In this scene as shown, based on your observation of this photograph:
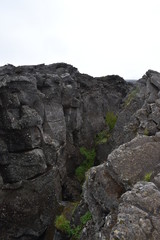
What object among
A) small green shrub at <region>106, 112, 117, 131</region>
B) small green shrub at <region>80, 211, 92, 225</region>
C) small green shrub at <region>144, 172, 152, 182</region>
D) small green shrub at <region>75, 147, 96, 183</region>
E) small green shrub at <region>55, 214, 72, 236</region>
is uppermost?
small green shrub at <region>144, 172, 152, 182</region>

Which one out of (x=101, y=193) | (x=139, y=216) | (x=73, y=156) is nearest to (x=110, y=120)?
(x=73, y=156)

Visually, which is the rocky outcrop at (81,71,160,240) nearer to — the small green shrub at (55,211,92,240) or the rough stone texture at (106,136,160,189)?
the rough stone texture at (106,136,160,189)

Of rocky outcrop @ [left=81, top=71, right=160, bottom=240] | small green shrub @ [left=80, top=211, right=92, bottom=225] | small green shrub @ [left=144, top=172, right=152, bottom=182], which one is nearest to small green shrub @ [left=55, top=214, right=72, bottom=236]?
small green shrub @ [left=80, top=211, right=92, bottom=225]

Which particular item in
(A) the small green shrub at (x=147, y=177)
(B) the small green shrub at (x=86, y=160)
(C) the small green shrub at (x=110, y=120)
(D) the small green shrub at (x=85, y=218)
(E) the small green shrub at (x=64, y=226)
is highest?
(A) the small green shrub at (x=147, y=177)

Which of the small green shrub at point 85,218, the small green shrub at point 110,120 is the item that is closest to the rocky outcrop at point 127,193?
the small green shrub at point 85,218

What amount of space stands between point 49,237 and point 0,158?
8125mm

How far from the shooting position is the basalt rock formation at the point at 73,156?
9.37 meters

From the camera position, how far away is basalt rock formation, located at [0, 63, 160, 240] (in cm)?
937

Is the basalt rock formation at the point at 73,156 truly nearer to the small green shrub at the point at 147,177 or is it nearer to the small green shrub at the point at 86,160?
the small green shrub at the point at 147,177

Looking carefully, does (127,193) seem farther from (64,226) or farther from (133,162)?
(64,226)

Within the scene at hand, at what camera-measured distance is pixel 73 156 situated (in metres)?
37.4

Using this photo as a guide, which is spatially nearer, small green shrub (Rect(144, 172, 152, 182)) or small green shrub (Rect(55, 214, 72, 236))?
small green shrub (Rect(144, 172, 152, 182))

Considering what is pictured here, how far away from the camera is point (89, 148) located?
41.2m

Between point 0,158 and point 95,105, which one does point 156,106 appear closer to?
point 0,158
